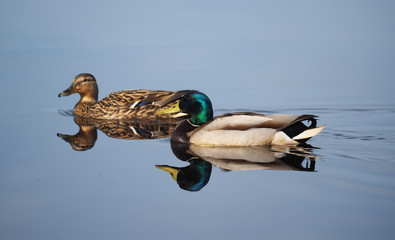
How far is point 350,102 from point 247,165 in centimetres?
601

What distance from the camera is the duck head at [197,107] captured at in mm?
10648

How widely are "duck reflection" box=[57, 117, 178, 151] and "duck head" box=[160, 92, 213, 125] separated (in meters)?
0.89

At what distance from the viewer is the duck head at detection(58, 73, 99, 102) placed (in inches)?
564

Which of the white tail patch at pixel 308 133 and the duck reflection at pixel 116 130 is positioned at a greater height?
the white tail patch at pixel 308 133

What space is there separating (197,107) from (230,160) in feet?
5.70

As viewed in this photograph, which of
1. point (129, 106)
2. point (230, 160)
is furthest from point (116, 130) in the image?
point (230, 160)

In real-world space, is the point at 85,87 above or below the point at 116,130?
above

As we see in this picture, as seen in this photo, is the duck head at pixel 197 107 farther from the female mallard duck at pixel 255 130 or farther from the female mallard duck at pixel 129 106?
the female mallard duck at pixel 129 106

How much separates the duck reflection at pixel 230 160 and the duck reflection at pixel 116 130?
52.7 inches

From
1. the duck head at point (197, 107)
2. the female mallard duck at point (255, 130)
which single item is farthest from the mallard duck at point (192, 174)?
the duck head at point (197, 107)

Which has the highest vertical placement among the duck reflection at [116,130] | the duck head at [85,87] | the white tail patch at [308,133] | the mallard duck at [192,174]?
the duck head at [85,87]

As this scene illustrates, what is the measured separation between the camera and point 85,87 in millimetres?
14438

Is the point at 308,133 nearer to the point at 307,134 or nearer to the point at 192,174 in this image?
the point at 307,134

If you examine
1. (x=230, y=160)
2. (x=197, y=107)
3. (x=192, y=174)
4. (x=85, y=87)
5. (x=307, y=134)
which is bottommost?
(x=192, y=174)
